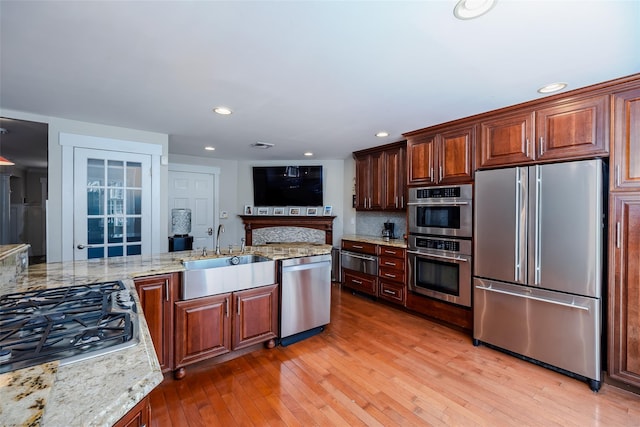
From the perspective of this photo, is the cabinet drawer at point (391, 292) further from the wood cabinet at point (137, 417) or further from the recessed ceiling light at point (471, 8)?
the wood cabinet at point (137, 417)

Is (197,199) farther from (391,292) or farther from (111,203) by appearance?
(391,292)

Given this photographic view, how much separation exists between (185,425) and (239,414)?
0.32 meters

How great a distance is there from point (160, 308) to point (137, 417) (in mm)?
1405

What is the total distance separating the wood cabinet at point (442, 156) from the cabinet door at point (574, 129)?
1.93 ft

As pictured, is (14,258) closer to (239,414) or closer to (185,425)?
(185,425)

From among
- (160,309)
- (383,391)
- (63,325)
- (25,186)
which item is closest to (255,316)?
(160,309)

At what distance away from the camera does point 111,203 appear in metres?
3.30

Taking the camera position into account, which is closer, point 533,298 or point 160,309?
point 160,309

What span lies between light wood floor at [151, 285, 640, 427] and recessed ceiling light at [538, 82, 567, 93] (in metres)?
2.24

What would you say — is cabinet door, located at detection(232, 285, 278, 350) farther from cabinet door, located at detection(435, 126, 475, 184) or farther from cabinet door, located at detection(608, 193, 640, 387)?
cabinet door, located at detection(608, 193, 640, 387)

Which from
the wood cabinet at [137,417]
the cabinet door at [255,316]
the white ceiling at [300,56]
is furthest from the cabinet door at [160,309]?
the white ceiling at [300,56]

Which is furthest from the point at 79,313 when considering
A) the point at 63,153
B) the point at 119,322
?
the point at 63,153

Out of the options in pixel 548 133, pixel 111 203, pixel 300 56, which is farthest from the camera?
pixel 111 203

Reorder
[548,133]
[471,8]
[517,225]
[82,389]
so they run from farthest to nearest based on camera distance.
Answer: [517,225], [548,133], [471,8], [82,389]
